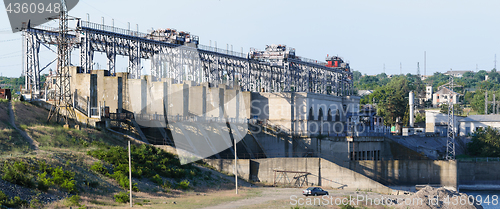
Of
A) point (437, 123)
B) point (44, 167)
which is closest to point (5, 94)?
point (44, 167)

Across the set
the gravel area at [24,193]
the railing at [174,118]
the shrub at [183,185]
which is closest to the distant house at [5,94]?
the railing at [174,118]

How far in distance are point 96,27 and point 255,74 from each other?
4690 cm

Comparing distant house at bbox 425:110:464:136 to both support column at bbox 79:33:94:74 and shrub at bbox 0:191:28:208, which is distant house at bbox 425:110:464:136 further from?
shrub at bbox 0:191:28:208

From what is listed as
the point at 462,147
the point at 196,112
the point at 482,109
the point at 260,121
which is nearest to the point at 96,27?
the point at 196,112

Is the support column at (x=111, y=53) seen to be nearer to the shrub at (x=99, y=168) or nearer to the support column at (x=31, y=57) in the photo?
the support column at (x=31, y=57)

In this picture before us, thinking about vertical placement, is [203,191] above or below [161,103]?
below

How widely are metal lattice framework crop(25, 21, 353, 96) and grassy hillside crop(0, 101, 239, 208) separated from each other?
41.2ft

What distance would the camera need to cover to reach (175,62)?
8669 cm

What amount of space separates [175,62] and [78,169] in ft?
150

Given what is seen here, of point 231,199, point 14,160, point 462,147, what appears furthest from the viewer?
point 462,147

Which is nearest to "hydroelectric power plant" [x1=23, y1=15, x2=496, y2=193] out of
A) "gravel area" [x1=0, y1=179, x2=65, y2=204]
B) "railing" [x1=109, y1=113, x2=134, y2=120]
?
"railing" [x1=109, y1=113, x2=134, y2=120]

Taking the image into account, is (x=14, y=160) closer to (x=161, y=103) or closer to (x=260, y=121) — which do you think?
(x=161, y=103)

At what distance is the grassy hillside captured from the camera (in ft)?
119

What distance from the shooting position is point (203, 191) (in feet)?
163
